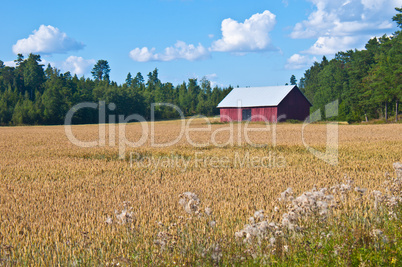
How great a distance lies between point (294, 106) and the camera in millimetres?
55906

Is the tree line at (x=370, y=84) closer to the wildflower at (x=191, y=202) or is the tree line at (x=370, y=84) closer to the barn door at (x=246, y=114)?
the barn door at (x=246, y=114)

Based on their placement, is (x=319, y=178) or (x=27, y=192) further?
(x=319, y=178)

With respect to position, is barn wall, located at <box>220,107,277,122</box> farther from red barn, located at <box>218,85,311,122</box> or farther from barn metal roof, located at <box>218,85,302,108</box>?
barn metal roof, located at <box>218,85,302,108</box>

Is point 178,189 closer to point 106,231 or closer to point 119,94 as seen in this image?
point 106,231

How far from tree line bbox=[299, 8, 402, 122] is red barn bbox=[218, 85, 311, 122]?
9.60 m

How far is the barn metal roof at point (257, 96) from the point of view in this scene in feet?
177

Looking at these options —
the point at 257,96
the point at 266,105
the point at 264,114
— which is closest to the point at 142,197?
the point at 266,105

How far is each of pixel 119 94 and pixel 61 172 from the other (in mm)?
71393

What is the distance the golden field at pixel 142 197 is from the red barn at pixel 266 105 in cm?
3637

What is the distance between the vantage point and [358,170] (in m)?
12.3

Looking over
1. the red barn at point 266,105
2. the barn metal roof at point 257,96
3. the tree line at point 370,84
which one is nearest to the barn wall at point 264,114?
the red barn at point 266,105

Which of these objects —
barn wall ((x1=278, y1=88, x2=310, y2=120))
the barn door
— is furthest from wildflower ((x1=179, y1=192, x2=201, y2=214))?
the barn door

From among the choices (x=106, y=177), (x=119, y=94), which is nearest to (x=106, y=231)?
(x=106, y=177)

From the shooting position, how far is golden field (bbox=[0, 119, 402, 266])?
17.1ft
